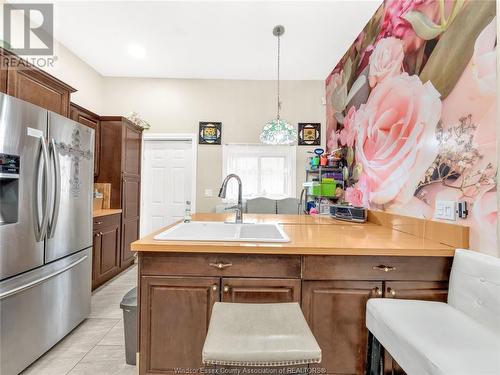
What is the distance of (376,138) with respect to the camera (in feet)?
6.85

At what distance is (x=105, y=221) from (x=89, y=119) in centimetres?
135

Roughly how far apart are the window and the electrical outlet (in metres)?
2.64

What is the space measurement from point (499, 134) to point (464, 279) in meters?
0.66

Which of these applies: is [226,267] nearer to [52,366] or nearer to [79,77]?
[52,366]

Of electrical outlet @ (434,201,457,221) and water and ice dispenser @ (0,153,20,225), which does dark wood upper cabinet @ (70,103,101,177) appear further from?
electrical outlet @ (434,201,457,221)

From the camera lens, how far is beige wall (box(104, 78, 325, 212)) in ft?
13.0

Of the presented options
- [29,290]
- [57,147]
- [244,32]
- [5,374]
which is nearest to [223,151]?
[244,32]

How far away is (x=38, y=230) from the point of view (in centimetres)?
160

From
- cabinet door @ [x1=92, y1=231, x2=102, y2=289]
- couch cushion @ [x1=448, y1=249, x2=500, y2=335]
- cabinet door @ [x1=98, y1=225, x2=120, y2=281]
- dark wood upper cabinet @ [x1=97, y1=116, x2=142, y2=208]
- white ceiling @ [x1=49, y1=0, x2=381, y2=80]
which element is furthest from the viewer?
dark wood upper cabinet @ [x1=97, y1=116, x2=142, y2=208]

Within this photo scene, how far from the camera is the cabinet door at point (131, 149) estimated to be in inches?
134

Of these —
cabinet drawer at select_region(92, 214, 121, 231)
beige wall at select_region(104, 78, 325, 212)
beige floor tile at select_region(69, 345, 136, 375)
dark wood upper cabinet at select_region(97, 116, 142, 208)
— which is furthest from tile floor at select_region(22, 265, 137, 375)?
beige wall at select_region(104, 78, 325, 212)

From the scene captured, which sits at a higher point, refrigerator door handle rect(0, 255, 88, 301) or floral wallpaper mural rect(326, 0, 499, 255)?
floral wallpaper mural rect(326, 0, 499, 255)

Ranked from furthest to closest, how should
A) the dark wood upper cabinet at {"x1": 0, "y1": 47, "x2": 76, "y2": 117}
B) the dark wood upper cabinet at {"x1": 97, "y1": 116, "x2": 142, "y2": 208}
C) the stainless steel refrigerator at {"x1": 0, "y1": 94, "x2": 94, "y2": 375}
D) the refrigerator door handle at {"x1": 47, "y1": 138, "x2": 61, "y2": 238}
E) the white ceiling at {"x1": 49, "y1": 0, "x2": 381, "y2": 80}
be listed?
the dark wood upper cabinet at {"x1": 97, "y1": 116, "x2": 142, "y2": 208}
the white ceiling at {"x1": 49, "y1": 0, "x2": 381, "y2": 80}
the dark wood upper cabinet at {"x1": 0, "y1": 47, "x2": 76, "y2": 117}
the refrigerator door handle at {"x1": 47, "y1": 138, "x2": 61, "y2": 238}
the stainless steel refrigerator at {"x1": 0, "y1": 94, "x2": 94, "y2": 375}

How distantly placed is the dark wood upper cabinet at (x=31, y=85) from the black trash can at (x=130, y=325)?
1.81 m
